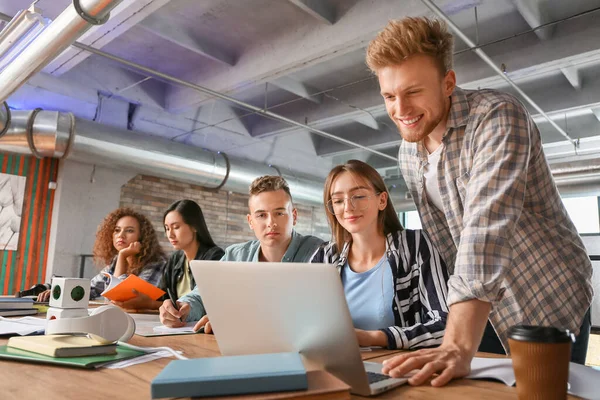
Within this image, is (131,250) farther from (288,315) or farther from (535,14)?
(535,14)

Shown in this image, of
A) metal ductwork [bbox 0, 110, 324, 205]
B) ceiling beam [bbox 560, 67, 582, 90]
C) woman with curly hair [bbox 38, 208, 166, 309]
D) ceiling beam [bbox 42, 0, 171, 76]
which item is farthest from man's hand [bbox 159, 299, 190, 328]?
ceiling beam [bbox 560, 67, 582, 90]

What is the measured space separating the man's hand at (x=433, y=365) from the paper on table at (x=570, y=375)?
38 mm

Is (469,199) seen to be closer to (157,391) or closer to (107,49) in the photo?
(157,391)

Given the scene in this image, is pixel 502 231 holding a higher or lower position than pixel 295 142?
lower

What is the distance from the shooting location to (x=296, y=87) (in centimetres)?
615

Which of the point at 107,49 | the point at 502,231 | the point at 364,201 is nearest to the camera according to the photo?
the point at 502,231

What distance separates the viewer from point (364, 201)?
5.59 feet

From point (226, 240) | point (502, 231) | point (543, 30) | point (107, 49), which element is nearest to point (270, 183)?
point (502, 231)

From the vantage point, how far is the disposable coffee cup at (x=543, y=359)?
1.91 feet

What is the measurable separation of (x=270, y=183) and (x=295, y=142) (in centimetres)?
639

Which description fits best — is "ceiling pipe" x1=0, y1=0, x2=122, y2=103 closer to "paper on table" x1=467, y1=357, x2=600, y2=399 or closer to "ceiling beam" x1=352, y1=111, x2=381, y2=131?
"paper on table" x1=467, y1=357, x2=600, y2=399

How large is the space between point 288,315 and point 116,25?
4056 millimetres

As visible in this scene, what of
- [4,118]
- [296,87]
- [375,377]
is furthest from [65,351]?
[296,87]

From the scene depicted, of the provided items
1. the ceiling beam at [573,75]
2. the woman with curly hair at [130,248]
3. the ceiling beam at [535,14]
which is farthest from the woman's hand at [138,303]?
the ceiling beam at [573,75]
